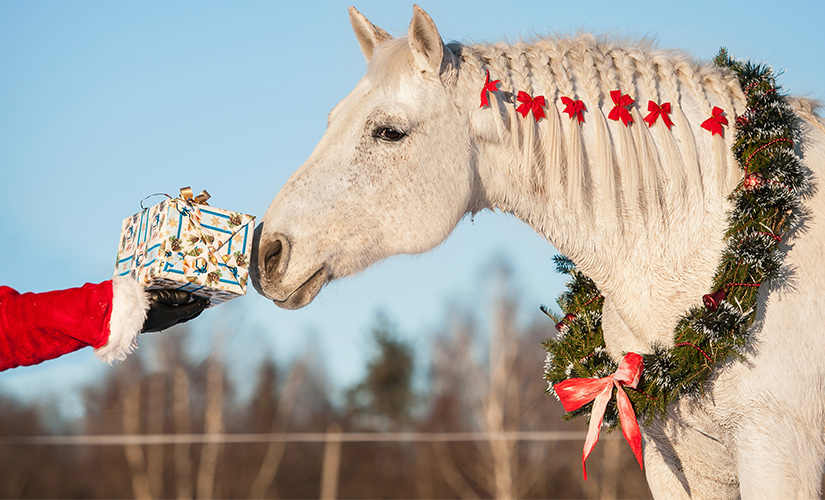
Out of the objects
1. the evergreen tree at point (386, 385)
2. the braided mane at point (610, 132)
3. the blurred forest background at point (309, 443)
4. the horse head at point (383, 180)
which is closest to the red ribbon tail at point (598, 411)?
the braided mane at point (610, 132)

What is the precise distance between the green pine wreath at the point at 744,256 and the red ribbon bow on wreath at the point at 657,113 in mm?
238

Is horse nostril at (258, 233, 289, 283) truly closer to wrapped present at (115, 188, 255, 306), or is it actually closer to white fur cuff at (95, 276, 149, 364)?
wrapped present at (115, 188, 255, 306)

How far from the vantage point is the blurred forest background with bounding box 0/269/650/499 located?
59.7 feet

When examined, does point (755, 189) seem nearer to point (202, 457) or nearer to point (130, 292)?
point (130, 292)

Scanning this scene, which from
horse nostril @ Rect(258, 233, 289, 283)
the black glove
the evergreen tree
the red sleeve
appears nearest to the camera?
the red sleeve

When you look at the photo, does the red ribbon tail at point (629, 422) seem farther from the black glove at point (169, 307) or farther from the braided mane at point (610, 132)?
the black glove at point (169, 307)

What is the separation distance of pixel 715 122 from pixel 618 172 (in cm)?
38

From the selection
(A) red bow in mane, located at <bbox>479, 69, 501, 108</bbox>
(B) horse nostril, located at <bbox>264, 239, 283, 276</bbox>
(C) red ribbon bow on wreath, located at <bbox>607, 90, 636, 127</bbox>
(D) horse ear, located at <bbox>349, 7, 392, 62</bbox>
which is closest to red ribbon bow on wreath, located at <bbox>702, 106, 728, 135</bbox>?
(C) red ribbon bow on wreath, located at <bbox>607, 90, 636, 127</bbox>

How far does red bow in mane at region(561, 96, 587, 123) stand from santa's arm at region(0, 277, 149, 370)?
1503 millimetres

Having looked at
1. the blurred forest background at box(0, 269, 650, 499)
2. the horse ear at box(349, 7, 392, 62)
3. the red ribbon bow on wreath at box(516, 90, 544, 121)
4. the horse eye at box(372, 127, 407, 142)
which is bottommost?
the blurred forest background at box(0, 269, 650, 499)

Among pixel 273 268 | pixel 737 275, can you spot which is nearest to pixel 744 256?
pixel 737 275

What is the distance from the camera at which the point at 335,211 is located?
222 cm

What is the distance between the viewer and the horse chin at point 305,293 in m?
2.23

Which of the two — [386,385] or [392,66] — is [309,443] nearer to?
[386,385]
